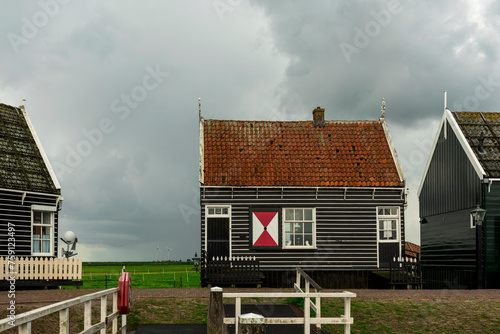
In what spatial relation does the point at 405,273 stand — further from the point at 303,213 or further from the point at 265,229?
the point at 265,229

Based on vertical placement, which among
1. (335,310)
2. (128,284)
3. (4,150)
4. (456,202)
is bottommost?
(335,310)

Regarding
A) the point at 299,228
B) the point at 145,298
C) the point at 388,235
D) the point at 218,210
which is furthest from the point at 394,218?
the point at 145,298

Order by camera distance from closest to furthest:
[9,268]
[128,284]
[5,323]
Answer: [5,323], [128,284], [9,268]

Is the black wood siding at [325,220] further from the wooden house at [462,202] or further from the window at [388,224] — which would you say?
the wooden house at [462,202]

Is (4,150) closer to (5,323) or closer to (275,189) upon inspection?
(275,189)

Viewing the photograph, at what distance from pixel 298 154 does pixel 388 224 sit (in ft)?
17.0

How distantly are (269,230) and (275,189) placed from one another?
1.83m

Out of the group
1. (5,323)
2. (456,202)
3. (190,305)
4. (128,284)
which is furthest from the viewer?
(456,202)

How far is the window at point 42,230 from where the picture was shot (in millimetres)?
26469

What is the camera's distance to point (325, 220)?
2644 centimetres

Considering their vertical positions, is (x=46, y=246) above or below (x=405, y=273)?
above

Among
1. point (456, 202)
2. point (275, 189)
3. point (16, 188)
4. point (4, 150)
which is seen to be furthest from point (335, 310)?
point (4, 150)

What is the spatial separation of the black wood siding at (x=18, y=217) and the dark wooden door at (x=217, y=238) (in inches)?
307

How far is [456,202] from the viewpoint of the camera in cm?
2728
